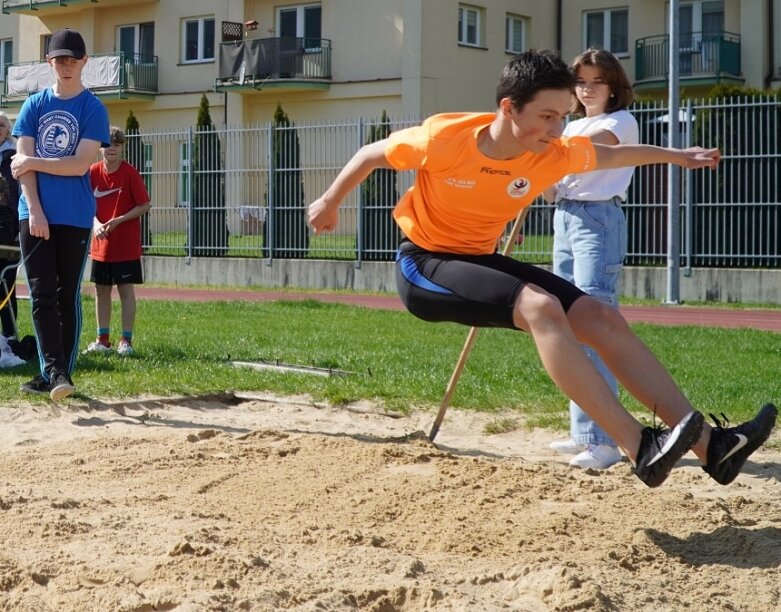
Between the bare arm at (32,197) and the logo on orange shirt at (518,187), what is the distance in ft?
11.3

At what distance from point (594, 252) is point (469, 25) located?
30.2 m

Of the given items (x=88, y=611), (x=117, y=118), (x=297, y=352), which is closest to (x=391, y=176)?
(x=297, y=352)

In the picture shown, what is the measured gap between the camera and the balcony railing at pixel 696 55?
33125 millimetres

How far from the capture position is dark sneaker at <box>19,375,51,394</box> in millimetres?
7754

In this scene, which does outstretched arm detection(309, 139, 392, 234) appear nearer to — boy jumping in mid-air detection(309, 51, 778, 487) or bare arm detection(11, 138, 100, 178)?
boy jumping in mid-air detection(309, 51, 778, 487)

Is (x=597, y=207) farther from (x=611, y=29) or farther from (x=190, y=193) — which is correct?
(x=611, y=29)

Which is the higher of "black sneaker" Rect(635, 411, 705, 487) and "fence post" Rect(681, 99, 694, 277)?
"fence post" Rect(681, 99, 694, 277)

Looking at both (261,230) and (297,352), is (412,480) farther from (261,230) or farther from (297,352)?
(261,230)

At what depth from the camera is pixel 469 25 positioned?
3531 centimetres

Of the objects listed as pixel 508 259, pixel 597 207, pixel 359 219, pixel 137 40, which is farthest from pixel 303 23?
pixel 508 259

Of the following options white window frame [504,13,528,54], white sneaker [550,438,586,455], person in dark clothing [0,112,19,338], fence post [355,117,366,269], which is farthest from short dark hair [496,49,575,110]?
white window frame [504,13,528,54]

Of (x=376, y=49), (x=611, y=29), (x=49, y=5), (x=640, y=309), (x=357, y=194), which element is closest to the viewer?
(x=640, y=309)

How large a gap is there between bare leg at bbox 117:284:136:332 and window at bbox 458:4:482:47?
2573cm

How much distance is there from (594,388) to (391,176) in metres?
16.3
